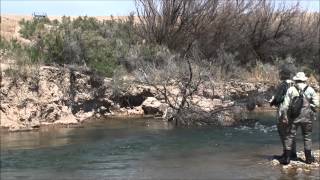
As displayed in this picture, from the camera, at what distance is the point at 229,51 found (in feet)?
106

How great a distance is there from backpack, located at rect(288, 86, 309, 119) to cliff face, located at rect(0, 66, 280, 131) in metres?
8.16

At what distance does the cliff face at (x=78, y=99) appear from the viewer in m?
20.5

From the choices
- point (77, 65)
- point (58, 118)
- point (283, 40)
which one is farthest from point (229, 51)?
point (58, 118)

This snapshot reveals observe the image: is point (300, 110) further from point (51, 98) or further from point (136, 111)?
point (136, 111)

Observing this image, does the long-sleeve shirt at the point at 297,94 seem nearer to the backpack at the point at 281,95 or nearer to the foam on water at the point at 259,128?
the backpack at the point at 281,95

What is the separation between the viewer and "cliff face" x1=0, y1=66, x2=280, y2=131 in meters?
20.5

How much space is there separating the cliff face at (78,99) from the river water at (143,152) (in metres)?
1.51

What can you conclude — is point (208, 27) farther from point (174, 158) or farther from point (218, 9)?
point (174, 158)

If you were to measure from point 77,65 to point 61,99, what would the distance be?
225cm

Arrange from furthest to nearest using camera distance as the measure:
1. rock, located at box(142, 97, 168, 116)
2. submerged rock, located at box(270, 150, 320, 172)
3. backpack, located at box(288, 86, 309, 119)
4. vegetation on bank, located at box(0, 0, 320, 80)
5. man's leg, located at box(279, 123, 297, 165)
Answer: vegetation on bank, located at box(0, 0, 320, 80) < rock, located at box(142, 97, 168, 116) < man's leg, located at box(279, 123, 297, 165) < backpack, located at box(288, 86, 309, 119) < submerged rock, located at box(270, 150, 320, 172)

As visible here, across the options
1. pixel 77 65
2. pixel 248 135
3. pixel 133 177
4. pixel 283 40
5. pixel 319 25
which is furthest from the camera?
pixel 319 25

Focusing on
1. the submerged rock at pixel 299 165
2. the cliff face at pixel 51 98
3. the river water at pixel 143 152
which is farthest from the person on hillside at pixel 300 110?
the cliff face at pixel 51 98

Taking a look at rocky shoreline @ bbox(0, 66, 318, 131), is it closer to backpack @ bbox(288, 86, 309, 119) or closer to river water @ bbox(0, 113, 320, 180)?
river water @ bbox(0, 113, 320, 180)

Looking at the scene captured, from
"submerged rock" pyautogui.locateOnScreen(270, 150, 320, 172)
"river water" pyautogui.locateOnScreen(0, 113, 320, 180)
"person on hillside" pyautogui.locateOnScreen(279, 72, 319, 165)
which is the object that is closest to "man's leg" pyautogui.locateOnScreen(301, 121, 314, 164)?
"person on hillside" pyautogui.locateOnScreen(279, 72, 319, 165)
